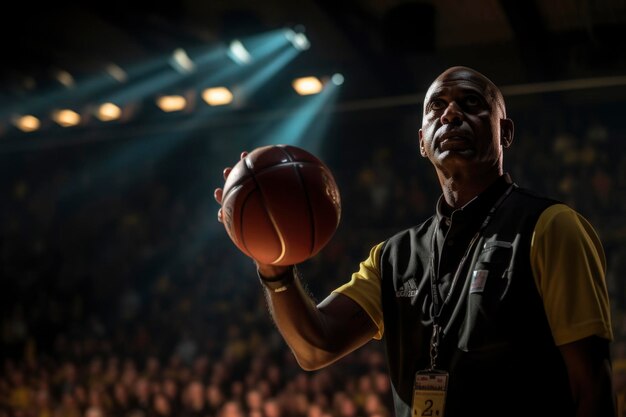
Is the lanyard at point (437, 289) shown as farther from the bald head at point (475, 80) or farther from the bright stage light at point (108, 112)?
the bright stage light at point (108, 112)

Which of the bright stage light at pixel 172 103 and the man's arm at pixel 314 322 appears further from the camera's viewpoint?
the bright stage light at pixel 172 103

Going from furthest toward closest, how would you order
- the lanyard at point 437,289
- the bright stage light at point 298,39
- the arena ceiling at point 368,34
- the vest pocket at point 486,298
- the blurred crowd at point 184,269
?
the bright stage light at point 298,39
the blurred crowd at point 184,269
the arena ceiling at point 368,34
the lanyard at point 437,289
the vest pocket at point 486,298

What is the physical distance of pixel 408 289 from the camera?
1.99 metres

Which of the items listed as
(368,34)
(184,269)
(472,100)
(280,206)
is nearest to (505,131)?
(472,100)

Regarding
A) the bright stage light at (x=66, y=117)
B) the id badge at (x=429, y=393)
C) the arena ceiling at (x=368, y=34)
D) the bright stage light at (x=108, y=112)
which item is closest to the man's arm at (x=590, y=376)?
the id badge at (x=429, y=393)

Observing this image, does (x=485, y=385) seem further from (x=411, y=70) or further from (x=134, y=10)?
(x=411, y=70)

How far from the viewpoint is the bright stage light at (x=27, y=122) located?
40.4 feet

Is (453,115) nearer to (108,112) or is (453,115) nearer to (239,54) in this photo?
(239,54)

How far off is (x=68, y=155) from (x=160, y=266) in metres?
4.11

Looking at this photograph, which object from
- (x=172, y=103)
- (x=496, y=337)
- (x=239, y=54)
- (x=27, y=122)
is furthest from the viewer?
(x=27, y=122)

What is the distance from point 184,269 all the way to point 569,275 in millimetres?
11470

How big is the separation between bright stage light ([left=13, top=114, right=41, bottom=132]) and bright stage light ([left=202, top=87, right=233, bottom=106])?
129 inches

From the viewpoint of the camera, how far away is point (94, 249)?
1394cm

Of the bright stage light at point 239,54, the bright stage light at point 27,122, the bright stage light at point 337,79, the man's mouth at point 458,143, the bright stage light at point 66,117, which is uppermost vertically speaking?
the bright stage light at point 27,122
